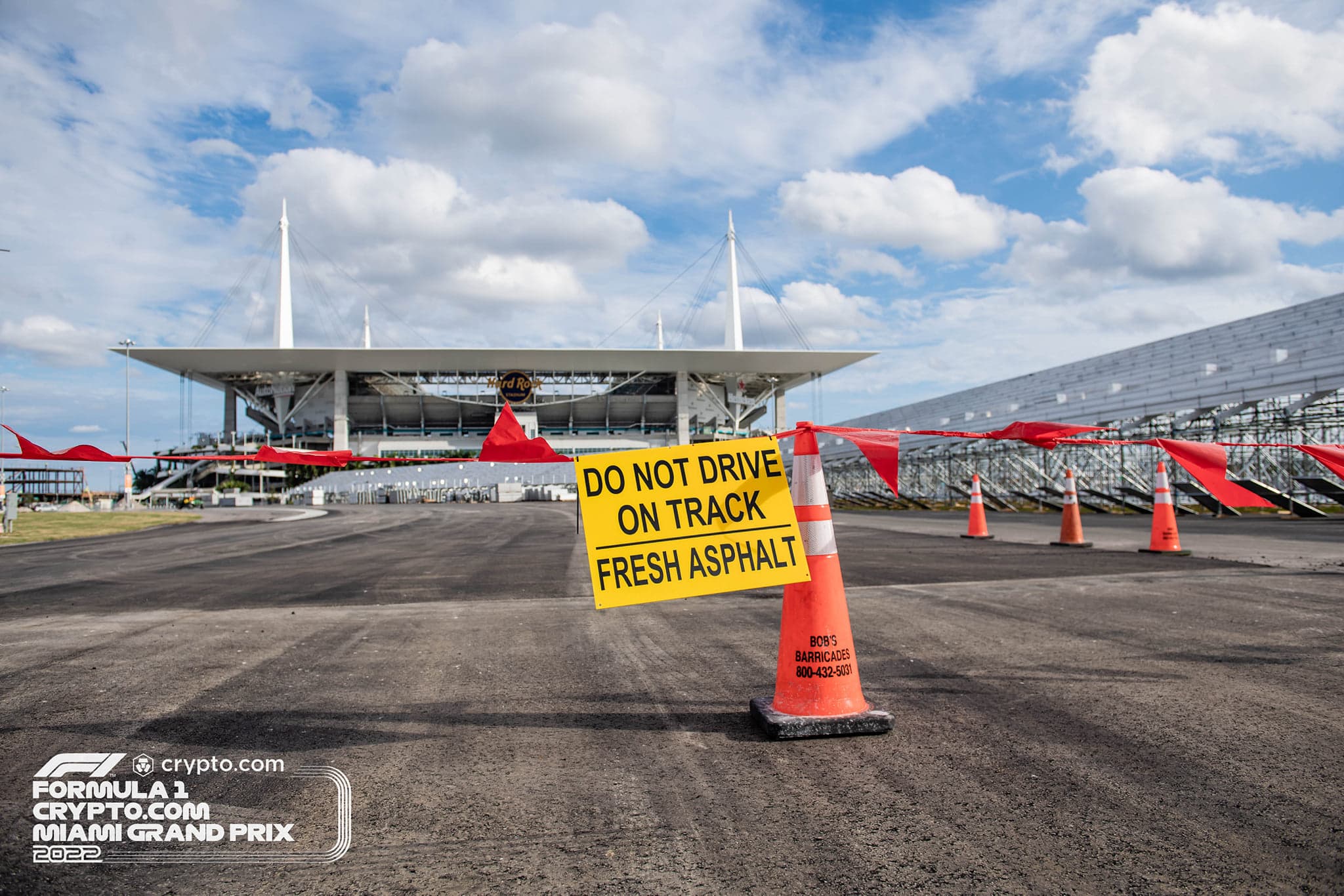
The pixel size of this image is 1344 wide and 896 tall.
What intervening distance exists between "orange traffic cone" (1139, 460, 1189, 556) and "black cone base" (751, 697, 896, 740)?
9828mm

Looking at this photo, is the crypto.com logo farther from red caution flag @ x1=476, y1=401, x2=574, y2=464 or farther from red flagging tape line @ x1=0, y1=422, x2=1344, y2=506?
red caution flag @ x1=476, y1=401, x2=574, y2=464

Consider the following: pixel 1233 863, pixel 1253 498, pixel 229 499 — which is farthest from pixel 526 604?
pixel 229 499

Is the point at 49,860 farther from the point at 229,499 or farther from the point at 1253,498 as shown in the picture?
the point at 229,499

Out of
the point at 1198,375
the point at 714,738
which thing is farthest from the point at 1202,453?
the point at 1198,375

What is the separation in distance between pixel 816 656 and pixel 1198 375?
3122cm

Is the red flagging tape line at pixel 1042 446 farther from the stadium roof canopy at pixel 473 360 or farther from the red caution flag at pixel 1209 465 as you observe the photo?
the stadium roof canopy at pixel 473 360

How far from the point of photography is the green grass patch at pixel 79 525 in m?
21.2

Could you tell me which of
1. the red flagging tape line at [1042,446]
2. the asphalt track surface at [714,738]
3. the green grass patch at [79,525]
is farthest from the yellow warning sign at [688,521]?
the green grass patch at [79,525]

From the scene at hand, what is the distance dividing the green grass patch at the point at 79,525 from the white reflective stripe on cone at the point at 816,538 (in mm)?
22303

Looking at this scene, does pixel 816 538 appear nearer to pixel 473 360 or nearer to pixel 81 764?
pixel 81 764

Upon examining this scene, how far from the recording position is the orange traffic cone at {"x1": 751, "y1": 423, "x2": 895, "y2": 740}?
3.65m

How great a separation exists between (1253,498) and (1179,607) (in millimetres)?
2386

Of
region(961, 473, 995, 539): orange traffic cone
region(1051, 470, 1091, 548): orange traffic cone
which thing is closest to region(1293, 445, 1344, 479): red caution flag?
region(1051, 470, 1091, 548): orange traffic cone

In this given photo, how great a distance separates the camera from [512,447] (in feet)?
26.3
